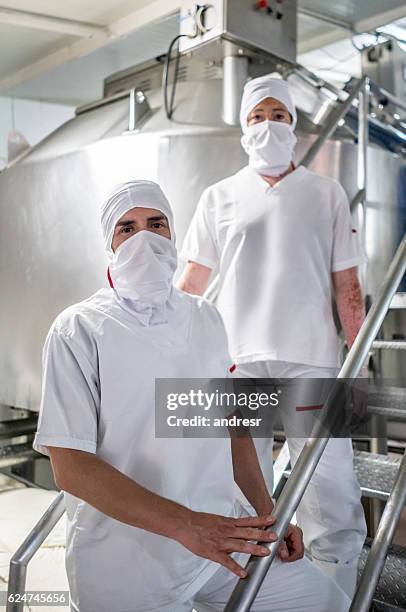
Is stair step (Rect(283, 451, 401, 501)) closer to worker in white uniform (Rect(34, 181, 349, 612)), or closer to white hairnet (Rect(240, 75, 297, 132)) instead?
worker in white uniform (Rect(34, 181, 349, 612))

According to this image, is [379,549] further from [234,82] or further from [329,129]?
[234,82]

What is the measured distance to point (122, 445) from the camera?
4.11 feet

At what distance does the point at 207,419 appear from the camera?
139 cm

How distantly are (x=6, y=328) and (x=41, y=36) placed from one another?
1862 mm

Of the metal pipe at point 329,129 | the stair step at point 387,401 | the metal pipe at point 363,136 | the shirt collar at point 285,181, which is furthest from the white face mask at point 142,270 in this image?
the metal pipe at point 363,136

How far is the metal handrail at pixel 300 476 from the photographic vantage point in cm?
105

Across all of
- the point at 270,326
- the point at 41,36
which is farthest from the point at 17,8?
the point at 270,326

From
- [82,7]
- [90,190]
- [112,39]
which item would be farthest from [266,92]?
[112,39]

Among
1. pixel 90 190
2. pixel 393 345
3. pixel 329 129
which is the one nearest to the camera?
pixel 393 345

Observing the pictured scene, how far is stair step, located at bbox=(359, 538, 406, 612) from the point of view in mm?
1561

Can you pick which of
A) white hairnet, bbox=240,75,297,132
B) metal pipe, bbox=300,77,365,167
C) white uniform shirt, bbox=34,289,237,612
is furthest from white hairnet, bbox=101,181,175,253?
metal pipe, bbox=300,77,365,167

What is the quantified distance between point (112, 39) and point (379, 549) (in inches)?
132

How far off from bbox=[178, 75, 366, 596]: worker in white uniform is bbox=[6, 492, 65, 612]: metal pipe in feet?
1.88

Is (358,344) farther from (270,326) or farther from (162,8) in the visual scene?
(162,8)
